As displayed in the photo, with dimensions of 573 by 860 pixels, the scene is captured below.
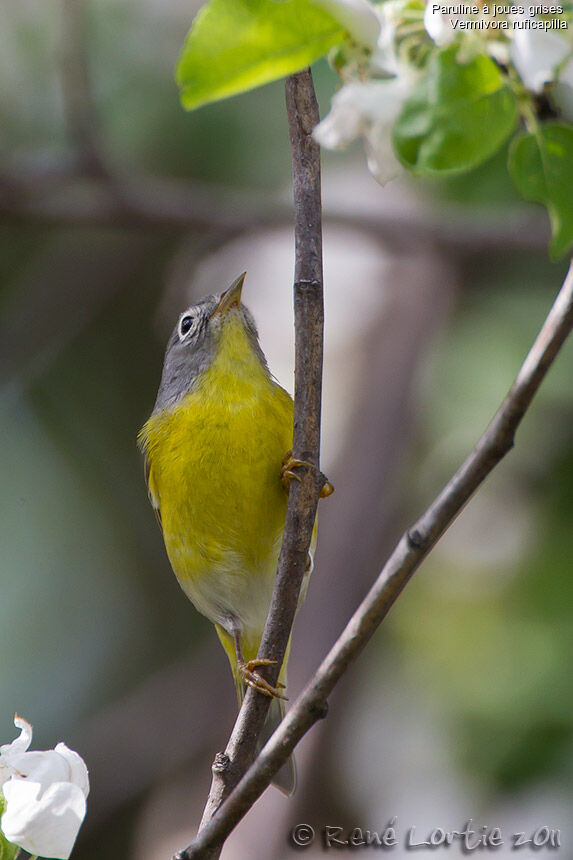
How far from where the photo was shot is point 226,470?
3.57 meters

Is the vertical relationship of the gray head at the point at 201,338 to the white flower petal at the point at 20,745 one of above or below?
above

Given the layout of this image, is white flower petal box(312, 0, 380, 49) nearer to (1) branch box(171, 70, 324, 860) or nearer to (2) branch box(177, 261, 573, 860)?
(2) branch box(177, 261, 573, 860)

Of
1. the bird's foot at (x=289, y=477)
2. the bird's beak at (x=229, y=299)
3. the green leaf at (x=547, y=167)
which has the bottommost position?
the bird's foot at (x=289, y=477)

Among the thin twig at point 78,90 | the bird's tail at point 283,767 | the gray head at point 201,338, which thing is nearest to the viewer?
the bird's tail at point 283,767

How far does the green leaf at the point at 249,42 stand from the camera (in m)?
1.21

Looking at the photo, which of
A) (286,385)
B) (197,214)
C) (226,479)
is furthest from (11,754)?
(197,214)

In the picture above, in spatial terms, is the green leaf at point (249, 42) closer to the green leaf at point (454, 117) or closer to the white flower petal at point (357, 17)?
the white flower petal at point (357, 17)

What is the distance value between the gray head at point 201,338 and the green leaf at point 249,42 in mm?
2804

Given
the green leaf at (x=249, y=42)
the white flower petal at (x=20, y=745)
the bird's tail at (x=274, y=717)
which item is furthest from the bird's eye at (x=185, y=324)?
the green leaf at (x=249, y=42)

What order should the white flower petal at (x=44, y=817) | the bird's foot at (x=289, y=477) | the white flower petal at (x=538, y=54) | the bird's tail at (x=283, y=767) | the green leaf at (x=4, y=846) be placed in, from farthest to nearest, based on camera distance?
1. the bird's tail at (x=283, y=767)
2. the bird's foot at (x=289, y=477)
3. the green leaf at (x=4, y=846)
4. the white flower petal at (x=44, y=817)
5. the white flower petal at (x=538, y=54)

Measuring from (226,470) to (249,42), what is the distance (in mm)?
2448

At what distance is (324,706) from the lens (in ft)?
5.41

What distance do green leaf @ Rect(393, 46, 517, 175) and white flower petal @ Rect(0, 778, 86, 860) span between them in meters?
1.15

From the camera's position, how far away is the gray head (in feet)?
13.5
